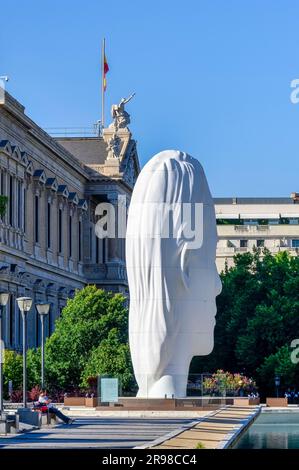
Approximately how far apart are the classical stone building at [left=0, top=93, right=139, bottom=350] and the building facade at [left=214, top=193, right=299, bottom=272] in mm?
24350

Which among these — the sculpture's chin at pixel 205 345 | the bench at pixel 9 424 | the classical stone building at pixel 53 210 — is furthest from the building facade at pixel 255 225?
the bench at pixel 9 424

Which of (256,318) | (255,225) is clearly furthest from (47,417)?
(255,225)

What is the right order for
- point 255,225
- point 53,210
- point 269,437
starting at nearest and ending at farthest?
point 269,437 < point 53,210 < point 255,225

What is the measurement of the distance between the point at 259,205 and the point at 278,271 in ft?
289

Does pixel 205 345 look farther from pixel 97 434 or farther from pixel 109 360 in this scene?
pixel 109 360

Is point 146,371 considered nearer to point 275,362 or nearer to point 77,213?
point 275,362

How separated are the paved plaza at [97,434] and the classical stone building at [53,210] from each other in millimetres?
35721

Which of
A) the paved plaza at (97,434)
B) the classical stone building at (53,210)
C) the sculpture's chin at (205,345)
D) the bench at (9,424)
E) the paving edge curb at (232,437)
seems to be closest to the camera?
the paving edge curb at (232,437)

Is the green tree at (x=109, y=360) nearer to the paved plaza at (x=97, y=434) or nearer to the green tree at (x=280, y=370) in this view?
the green tree at (x=280, y=370)

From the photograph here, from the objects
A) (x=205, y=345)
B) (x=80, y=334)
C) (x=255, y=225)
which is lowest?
(x=205, y=345)

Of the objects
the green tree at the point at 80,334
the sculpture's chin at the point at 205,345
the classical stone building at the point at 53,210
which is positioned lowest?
the sculpture's chin at the point at 205,345

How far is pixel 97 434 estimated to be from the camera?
31.0 meters

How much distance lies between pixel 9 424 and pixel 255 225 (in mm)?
122234

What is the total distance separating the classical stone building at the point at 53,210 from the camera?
249 feet
